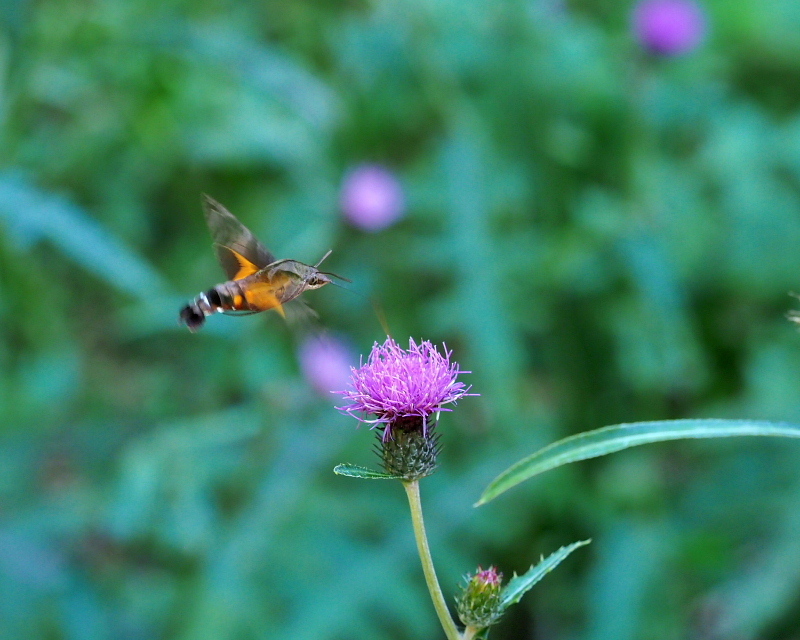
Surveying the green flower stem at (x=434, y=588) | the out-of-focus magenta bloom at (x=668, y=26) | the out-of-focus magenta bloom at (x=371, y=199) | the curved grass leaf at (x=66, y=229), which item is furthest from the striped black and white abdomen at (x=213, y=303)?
the out-of-focus magenta bloom at (x=668, y=26)

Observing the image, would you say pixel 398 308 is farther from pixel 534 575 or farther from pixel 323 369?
pixel 534 575

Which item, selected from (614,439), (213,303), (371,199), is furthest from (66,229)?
(614,439)

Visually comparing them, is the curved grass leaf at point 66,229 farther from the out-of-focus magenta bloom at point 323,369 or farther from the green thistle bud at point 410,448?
the green thistle bud at point 410,448

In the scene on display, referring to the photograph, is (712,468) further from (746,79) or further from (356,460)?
(746,79)

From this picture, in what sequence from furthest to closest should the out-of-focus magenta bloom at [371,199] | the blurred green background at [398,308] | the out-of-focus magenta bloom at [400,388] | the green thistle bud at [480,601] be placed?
the out-of-focus magenta bloom at [371,199] → the blurred green background at [398,308] → the out-of-focus magenta bloom at [400,388] → the green thistle bud at [480,601]

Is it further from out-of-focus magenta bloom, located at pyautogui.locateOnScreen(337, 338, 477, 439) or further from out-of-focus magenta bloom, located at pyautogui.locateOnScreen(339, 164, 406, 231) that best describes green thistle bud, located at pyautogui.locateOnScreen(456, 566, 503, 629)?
out-of-focus magenta bloom, located at pyautogui.locateOnScreen(339, 164, 406, 231)
